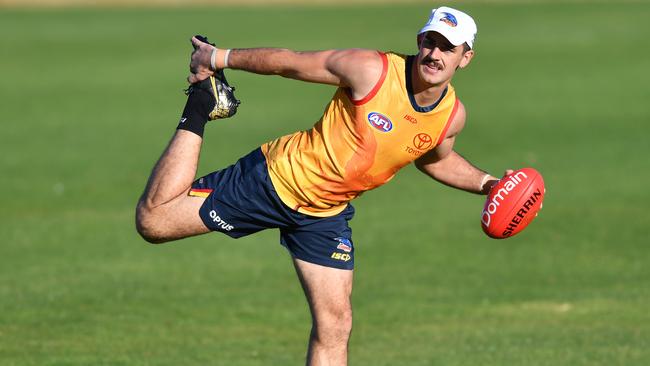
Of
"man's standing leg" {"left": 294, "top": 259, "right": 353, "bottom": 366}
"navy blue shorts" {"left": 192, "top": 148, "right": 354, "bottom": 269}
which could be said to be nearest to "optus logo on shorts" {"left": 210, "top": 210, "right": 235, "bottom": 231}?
"navy blue shorts" {"left": 192, "top": 148, "right": 354, "bottom": 269}

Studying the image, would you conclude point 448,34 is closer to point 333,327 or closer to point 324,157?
point 324,157

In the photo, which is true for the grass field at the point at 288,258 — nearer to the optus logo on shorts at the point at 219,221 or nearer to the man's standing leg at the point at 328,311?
the man's standing leg at the point at 328,311

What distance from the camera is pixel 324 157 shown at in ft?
29.7

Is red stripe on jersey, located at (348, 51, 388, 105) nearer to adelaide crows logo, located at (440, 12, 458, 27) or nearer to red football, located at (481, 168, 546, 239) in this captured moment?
adelaide crows logo, located at (440, 12, 458, 27)

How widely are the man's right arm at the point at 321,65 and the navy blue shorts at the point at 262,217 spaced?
34.1 inches

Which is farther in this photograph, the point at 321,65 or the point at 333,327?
the point at 333,327

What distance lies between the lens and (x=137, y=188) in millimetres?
19891

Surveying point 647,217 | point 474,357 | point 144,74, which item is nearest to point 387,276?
point 474,357

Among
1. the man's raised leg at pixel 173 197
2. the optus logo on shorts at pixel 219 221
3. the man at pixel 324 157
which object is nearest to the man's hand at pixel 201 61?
the man at pixel 324 157

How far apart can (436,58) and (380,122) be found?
2.05 feet

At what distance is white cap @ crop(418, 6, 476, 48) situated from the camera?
8648mm

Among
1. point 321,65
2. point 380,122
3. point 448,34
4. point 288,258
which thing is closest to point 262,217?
point 380,122

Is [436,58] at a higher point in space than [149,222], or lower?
higher

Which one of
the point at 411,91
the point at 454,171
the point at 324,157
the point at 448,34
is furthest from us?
the point at 454,171
